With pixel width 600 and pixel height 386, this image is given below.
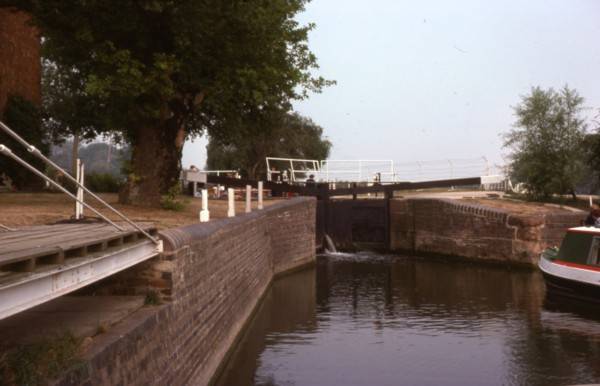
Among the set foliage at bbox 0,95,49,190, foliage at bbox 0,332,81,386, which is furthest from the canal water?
foliage at bbox 0,95,49,190

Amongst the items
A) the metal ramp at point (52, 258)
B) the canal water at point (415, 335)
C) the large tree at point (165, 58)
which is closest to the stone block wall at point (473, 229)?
the canal water at point (415, 335)

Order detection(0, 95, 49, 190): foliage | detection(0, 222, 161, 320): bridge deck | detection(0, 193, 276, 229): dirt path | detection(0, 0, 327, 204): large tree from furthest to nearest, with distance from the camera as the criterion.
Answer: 1. detection(0, 95, 49, 190): foliage
2. detection(0, 0, 327, 204): large tree
3. detection(0, 193, 276, 229): dirt path
4. detection(0, 222, 161, 320): bridge deck

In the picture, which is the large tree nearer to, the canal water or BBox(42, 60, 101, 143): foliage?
BBox(42, 60, 101, 143): foliage

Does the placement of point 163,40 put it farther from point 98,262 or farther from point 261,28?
point 98,262

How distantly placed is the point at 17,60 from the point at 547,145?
2779 cm

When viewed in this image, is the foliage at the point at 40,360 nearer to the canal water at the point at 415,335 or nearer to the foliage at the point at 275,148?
the canal water at the point at 415,335

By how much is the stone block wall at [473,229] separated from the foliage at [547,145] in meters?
11.4

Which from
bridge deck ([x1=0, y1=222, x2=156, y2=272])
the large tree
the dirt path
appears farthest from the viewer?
the large tree

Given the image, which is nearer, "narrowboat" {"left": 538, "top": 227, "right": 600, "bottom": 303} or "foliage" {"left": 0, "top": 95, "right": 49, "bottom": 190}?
"narrowboat" {"left": 538, "top": 227, "right": 600, "bottom": 303}

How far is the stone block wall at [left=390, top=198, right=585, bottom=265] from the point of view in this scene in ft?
75.5

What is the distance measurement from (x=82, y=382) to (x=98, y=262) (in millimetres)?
1177

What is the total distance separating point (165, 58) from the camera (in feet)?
48.7

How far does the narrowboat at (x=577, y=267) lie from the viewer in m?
16.6

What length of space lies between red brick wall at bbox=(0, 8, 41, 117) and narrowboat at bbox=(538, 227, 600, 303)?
59.4 feet
